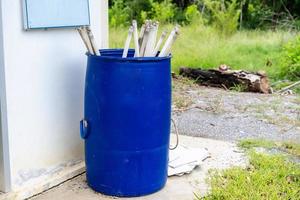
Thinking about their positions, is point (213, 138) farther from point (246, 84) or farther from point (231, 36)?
point (231, 36)

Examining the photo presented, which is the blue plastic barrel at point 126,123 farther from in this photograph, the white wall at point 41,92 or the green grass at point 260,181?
the green grass at point 260,181

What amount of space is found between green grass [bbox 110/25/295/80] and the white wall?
4.82m

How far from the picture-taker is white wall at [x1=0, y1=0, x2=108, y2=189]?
2.84 meters

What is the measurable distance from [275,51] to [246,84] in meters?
3.10

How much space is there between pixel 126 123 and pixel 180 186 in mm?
680

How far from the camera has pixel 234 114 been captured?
551cm

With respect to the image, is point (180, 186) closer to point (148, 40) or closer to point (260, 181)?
point (260, 181)

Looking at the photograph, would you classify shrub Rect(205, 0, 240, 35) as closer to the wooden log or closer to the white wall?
the wooden log

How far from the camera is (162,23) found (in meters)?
13.9

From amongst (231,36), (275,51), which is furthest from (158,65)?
(231,36)

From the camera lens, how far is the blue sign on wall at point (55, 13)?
2.87 m

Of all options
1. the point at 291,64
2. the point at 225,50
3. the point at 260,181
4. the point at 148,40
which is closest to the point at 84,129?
the point at 148,40

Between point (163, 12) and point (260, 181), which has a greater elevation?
point (163, 12)

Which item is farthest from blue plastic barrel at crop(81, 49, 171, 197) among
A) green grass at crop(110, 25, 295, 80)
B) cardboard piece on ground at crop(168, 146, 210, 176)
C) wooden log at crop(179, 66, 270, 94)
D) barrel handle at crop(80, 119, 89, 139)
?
green grass at crop(110, 25, 295, 80)
